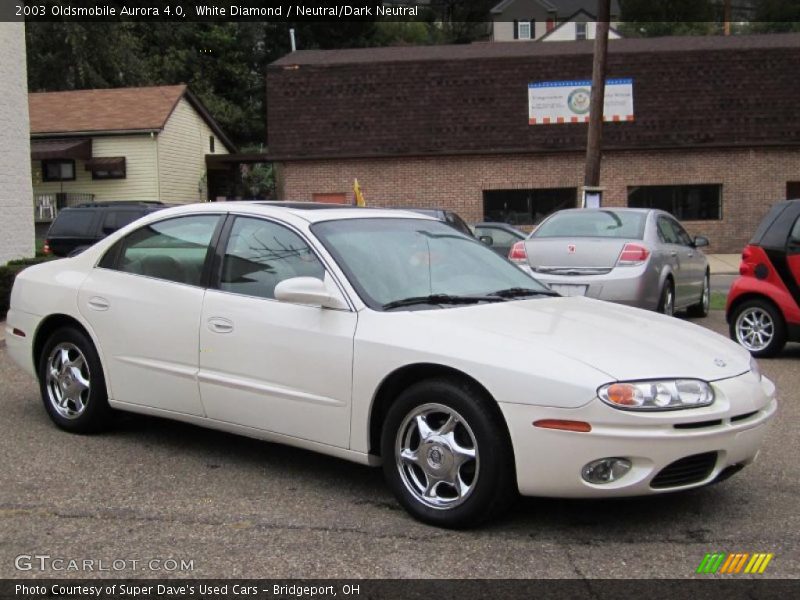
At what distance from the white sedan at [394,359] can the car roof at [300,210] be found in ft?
0.06

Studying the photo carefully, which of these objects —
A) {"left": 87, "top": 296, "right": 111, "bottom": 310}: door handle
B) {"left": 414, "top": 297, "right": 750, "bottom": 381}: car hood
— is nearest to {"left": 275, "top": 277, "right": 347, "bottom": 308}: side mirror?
{"left": 414, "top": 297, "right": 750, "bottom": 381}: car hood

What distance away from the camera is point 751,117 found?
93.9 ft

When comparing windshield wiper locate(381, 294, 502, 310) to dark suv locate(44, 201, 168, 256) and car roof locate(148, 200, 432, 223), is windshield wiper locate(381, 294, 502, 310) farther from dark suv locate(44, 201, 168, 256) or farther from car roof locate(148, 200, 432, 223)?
dark suv locate(44, 201, 168, 256)

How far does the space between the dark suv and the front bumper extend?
1447cm

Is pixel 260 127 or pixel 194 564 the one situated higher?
pixel 260 127

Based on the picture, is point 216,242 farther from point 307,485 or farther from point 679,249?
point 679,249

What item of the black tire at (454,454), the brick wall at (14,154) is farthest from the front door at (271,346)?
the brick wall at (14,154)

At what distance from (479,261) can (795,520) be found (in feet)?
7.19

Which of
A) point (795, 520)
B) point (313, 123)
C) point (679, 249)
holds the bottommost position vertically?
point (795, 520)

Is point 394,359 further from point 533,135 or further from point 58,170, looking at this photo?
point 58,170

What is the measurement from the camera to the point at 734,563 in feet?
12.7

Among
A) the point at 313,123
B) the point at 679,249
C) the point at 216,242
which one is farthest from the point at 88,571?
the point at 313,123

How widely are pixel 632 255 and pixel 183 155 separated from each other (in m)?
26.4

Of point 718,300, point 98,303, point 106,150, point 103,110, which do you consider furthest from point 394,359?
point 103,110
